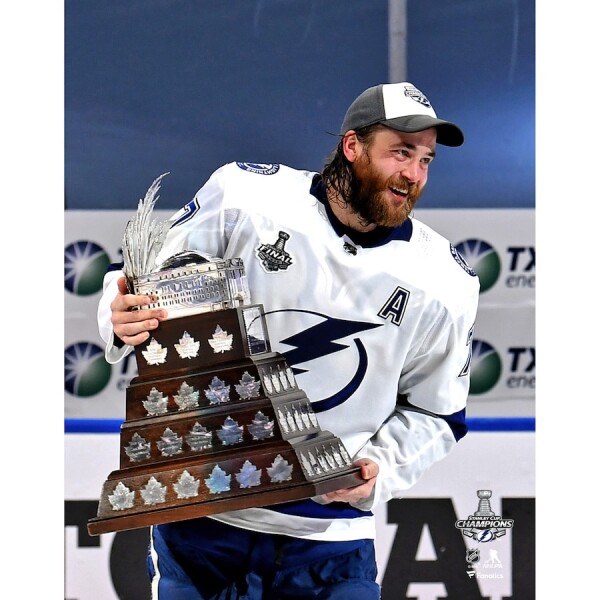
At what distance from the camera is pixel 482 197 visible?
2.65 m

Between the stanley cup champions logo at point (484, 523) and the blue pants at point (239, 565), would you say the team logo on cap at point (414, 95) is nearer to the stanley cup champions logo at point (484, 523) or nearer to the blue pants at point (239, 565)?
the blue pants at point (239, 565)

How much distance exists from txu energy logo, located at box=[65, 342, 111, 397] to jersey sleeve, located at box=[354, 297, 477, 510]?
0.86 meters

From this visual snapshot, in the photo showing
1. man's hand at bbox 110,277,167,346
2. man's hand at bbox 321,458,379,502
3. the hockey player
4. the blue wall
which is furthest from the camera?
the blue wall

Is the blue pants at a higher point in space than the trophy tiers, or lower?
lower

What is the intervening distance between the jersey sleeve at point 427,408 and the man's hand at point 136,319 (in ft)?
1.86

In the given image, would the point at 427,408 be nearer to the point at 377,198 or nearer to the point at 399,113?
the point at 377,198

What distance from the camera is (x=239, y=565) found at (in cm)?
208

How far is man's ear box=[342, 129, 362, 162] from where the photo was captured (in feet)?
6.96

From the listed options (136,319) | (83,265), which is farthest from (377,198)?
(83,265)

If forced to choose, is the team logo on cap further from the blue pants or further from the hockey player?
the blue pants

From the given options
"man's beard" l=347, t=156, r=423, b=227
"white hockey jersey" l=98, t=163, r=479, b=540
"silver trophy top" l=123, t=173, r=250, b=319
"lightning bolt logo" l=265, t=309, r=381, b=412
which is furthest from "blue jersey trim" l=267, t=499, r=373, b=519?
"man's beard" l=347, t=156, r=423, b=227
